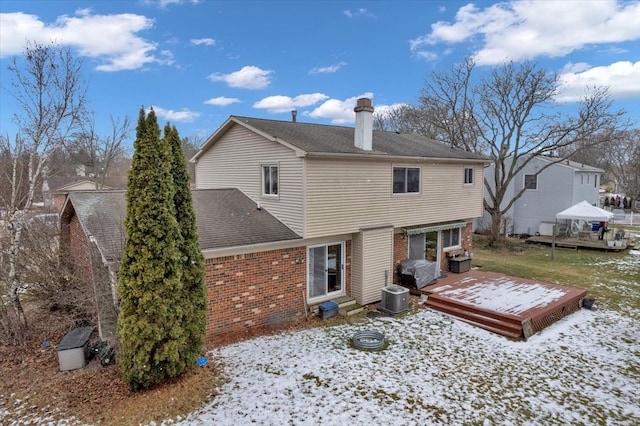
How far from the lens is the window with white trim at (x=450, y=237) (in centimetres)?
1487

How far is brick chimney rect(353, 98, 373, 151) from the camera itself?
1157cm

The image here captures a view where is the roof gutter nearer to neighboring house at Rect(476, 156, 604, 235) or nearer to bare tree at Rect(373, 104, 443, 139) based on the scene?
bare tree at Rect(373, 104, 443, 139)

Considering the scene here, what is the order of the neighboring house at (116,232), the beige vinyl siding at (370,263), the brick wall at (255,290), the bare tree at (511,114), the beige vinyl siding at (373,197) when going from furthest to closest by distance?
the bare tree at (511,114)
the beige vinyl siding at (370,263)
the beige vinyl siding at (373,197)
the brick wall at (255,290)
the neighboring house at (116,232)

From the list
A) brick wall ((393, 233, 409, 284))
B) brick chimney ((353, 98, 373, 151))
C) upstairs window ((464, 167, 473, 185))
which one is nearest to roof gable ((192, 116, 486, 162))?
brick chimney ((353, 98, 373, 151))

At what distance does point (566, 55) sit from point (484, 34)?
5670mm

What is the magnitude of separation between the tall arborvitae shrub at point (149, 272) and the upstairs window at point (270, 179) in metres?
4.69

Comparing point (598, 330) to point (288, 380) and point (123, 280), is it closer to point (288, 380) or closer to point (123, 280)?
point (288, 380)

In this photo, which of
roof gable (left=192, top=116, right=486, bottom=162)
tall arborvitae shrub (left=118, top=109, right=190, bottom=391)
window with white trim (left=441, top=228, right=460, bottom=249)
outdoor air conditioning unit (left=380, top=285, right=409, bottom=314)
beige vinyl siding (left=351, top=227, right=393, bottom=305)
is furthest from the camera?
window with white trim (left=441, top=228, right=460, bottom=249)

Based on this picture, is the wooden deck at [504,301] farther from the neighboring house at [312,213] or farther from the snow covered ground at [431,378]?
the neighboring house at [312,213]

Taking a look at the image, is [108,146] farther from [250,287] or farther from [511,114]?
[511,114]

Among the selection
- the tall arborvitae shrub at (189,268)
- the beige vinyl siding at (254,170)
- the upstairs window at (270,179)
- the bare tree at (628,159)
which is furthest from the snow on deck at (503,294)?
the bare tree at (628,159)

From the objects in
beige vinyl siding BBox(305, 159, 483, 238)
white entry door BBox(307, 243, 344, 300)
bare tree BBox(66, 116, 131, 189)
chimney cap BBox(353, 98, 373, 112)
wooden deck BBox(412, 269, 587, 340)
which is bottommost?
wooden deck BBox(412, 269, 587, 340)

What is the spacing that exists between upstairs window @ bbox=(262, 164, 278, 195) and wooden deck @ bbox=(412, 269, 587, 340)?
616 centimetres

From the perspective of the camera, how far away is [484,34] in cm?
1859
